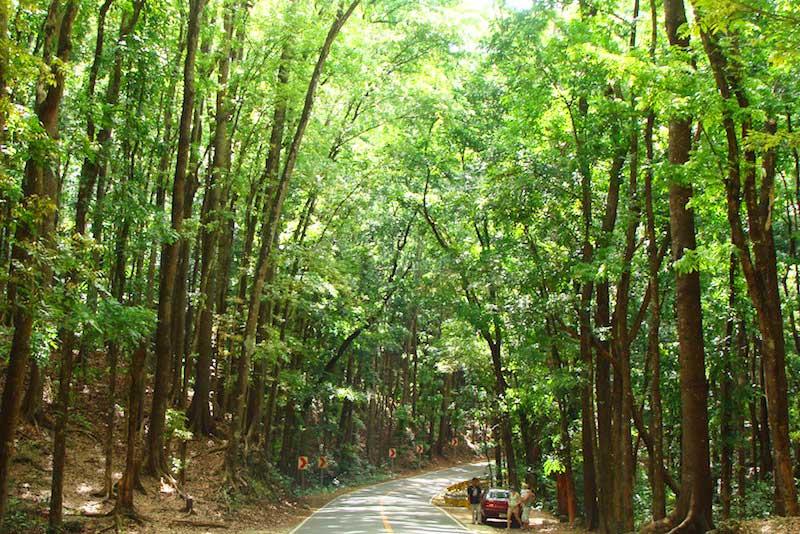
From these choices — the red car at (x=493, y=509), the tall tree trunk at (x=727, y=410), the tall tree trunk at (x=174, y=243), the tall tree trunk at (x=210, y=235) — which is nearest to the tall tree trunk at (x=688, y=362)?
the tall tree trunk at (x=727, y=410)

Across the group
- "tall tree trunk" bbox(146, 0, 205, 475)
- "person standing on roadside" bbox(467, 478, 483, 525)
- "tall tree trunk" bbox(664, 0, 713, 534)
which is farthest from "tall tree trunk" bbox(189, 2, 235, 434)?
"tall tree trunk" bbox(664, 0, 713, 534)

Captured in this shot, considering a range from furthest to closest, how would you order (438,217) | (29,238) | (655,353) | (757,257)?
(438,217) < (655,353) < (757,257) < (29,238)

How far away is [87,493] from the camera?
1659 centimetres

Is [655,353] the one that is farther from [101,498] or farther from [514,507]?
[101,498]

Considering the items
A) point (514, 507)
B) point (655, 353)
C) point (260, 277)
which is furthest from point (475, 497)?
point (655, 353)

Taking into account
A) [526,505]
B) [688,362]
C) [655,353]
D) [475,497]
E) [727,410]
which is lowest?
[475,497]

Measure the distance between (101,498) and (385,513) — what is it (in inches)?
424

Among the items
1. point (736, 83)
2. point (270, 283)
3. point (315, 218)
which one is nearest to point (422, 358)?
point (315, 218)

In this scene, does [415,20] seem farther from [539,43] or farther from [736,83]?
[736,83]

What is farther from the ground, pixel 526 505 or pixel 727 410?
Result: pixel 727 410

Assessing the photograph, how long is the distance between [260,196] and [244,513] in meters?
11.3

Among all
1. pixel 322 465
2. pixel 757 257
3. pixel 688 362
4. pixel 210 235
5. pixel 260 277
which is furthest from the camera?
pixel 322 465

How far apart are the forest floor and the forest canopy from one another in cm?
29

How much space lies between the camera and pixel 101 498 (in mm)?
16250
